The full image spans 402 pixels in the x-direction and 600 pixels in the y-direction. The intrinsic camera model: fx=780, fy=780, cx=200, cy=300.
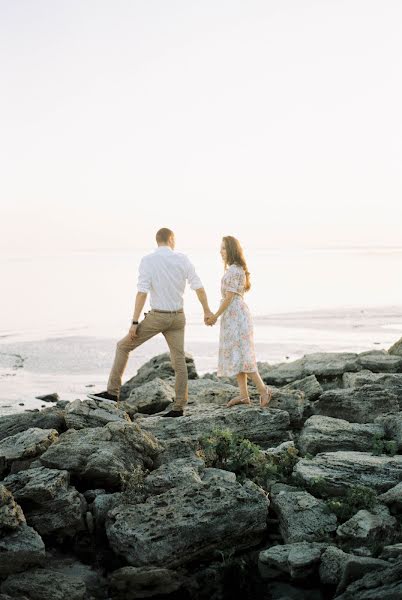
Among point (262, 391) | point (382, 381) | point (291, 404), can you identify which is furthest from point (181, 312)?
point (382, 381)

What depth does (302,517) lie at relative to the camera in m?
8.61

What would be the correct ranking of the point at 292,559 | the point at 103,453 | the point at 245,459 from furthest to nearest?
the point at 245,459
the point at 103,453
the point at 292,559

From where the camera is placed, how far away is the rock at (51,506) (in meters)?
8.54

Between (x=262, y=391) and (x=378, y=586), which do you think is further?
(x=262, y=391)

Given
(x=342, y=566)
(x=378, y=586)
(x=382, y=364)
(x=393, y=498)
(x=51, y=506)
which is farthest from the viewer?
(x=382, y=364)

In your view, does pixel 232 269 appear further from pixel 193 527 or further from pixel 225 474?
pixel 193 527

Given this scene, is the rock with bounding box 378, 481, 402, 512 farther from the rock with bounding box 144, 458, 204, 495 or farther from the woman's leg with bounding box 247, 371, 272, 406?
the woman's leg with bounding box 247, 371, 272, 406

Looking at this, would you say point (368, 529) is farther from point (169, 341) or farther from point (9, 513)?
point (169, 341)

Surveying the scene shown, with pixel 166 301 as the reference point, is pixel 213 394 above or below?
below

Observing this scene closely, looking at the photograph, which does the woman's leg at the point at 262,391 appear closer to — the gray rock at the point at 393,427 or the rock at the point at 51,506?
the gray rock at the point at 393,427

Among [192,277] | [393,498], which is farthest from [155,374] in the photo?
[393,498]

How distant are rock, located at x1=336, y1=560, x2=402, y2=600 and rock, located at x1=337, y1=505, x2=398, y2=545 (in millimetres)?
969

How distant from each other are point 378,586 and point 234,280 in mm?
6040

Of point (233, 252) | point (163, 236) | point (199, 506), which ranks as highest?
point (163, 236)
